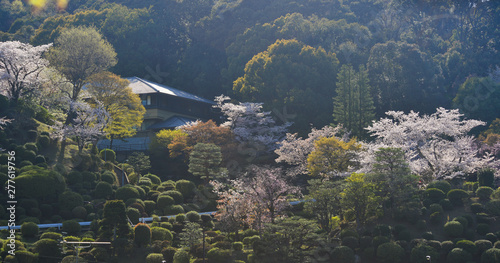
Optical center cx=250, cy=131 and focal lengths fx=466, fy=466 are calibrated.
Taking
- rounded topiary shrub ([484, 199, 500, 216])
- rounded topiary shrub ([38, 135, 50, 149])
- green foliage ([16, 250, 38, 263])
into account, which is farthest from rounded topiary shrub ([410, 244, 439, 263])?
rounded topiary shrub ([38, 135, 50, 149])

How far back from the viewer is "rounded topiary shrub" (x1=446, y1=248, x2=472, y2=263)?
22969mm

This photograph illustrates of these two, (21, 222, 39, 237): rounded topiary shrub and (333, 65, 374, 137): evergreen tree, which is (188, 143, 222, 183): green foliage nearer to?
(21, 222, 39, 237): rounded topiary shrub

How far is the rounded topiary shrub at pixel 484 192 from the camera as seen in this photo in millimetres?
28094

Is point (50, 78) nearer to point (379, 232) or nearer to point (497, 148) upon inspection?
point (379, 232)

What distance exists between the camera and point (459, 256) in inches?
905

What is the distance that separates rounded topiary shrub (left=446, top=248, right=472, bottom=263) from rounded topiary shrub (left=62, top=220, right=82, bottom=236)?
63.3ft

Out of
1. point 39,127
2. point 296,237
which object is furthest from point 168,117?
point 296,237

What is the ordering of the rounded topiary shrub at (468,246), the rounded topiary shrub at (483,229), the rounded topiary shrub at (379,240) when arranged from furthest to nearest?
the rounded topiary shrub at (483,229)
the rounded topiary shrub at (379,240)
the rounded topiary shrub at (468,246)

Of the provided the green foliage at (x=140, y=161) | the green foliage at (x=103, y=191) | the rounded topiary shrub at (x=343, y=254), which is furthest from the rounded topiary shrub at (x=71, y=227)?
→ the rounded topiary shrub at (x=343, y=254)

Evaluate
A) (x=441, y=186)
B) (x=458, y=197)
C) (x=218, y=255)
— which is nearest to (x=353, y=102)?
(x=441, y=186)

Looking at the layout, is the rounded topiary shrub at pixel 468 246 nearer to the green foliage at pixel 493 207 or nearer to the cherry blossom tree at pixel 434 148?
the green foliage at pixel 493 207

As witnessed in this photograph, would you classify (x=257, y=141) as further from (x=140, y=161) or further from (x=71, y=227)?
(x=71, y=227)

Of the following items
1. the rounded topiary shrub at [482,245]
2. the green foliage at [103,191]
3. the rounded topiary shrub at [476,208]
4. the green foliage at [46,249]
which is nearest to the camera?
the green foliage at [46,249]

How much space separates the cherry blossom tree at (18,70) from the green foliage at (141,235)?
18.2 metres
